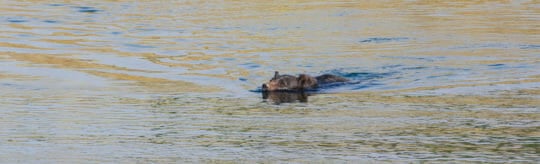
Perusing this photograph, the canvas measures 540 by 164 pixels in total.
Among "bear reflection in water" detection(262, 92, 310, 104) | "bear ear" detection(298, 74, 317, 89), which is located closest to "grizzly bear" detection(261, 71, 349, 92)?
"bear ear" detection(298, 74, 317, 89)

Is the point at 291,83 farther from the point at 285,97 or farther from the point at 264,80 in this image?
the point at 264,80

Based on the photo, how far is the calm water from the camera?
996 cm

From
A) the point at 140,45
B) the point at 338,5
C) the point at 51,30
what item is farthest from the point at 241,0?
the point at 140,45

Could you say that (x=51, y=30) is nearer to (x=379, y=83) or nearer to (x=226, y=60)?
(x=226, y=60)

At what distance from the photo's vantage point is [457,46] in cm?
2031

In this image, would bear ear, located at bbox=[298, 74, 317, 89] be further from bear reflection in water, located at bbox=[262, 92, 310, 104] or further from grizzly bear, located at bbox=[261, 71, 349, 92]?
bear reflection in water, located at bbox=[262, 92, 310, 104]

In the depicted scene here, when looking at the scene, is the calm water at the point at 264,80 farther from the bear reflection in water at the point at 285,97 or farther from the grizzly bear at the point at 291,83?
the grizzly bear at the point at 291,83

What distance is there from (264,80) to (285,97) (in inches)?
91.8

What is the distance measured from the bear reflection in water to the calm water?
6 cm

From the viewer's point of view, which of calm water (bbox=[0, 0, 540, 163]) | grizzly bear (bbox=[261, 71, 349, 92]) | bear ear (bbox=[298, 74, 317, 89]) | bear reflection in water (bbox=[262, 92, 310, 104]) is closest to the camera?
calm water (bbox=[0, 0, 540, 163])

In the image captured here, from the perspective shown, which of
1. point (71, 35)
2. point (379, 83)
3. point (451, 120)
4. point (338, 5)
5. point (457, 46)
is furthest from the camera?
point (338, 5)

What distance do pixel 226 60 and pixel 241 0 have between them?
12944 mm

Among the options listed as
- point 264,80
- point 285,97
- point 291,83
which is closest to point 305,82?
point 291,83

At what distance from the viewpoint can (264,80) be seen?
53.7 feet
